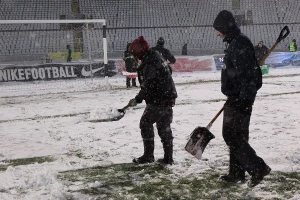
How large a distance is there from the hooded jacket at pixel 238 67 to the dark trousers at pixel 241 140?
0.13 meters

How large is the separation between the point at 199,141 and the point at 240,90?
0.81 metres

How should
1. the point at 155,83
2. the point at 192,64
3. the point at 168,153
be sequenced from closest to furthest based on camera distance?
the point at 155,83 → the point at 168,153 → the point at 192,64

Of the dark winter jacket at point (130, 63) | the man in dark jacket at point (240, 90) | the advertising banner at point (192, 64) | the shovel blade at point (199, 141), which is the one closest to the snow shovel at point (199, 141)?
the shovel blade at point (199, 141)

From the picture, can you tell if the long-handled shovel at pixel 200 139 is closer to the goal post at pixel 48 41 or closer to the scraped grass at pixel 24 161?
the scraped grass at pixel 24 161

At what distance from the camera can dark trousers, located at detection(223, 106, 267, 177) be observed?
3.58 metres

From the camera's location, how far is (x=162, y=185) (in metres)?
3.92

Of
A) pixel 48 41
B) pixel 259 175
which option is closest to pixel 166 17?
pixel 48 41

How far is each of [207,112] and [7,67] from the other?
11.2 metres

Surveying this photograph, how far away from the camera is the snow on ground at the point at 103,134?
4410 mm

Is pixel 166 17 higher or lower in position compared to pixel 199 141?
higher

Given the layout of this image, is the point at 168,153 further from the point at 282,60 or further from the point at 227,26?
the point at 282,60

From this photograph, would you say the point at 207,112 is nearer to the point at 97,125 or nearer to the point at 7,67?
the point at 97,125

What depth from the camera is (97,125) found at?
23.8 feet

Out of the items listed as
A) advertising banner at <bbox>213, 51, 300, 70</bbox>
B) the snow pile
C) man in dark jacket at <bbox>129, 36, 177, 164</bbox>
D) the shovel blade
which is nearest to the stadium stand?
advertising banner at <bbox>213, 51, 300, 70</bbox>
